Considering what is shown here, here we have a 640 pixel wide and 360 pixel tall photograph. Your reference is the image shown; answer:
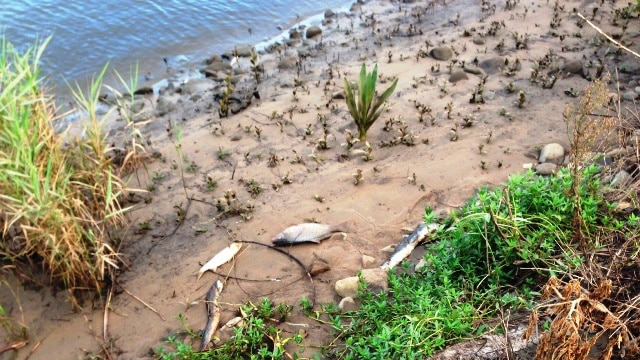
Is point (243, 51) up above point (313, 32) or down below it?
below

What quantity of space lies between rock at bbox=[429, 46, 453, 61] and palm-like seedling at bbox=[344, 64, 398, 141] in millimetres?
1971

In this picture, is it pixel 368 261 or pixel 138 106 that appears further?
pixel 138 106

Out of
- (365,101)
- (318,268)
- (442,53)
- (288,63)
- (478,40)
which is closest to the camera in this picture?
(318,268)

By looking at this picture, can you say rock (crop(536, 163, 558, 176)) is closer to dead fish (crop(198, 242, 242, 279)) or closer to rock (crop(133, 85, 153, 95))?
dead fish (crop(198, 242, 242, 279))

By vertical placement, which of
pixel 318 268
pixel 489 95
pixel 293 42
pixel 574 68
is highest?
pixel 574 68

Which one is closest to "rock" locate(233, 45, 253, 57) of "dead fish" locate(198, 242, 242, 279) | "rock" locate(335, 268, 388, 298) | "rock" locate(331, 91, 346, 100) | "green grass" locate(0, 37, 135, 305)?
"rock" locate(331, 91, 346, 100)

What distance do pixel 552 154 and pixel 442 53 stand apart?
108 inches

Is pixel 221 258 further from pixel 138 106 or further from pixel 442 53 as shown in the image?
pixel 442 53

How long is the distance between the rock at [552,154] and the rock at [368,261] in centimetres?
187

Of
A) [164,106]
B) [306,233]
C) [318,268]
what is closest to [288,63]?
[164,106]

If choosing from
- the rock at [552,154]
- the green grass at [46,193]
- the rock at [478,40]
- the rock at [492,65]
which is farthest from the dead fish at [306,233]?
the rock at [478,40]

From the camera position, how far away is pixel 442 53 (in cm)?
684

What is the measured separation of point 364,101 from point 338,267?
1.89m

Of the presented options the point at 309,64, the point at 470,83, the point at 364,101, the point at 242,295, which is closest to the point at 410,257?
the point at 242,295
